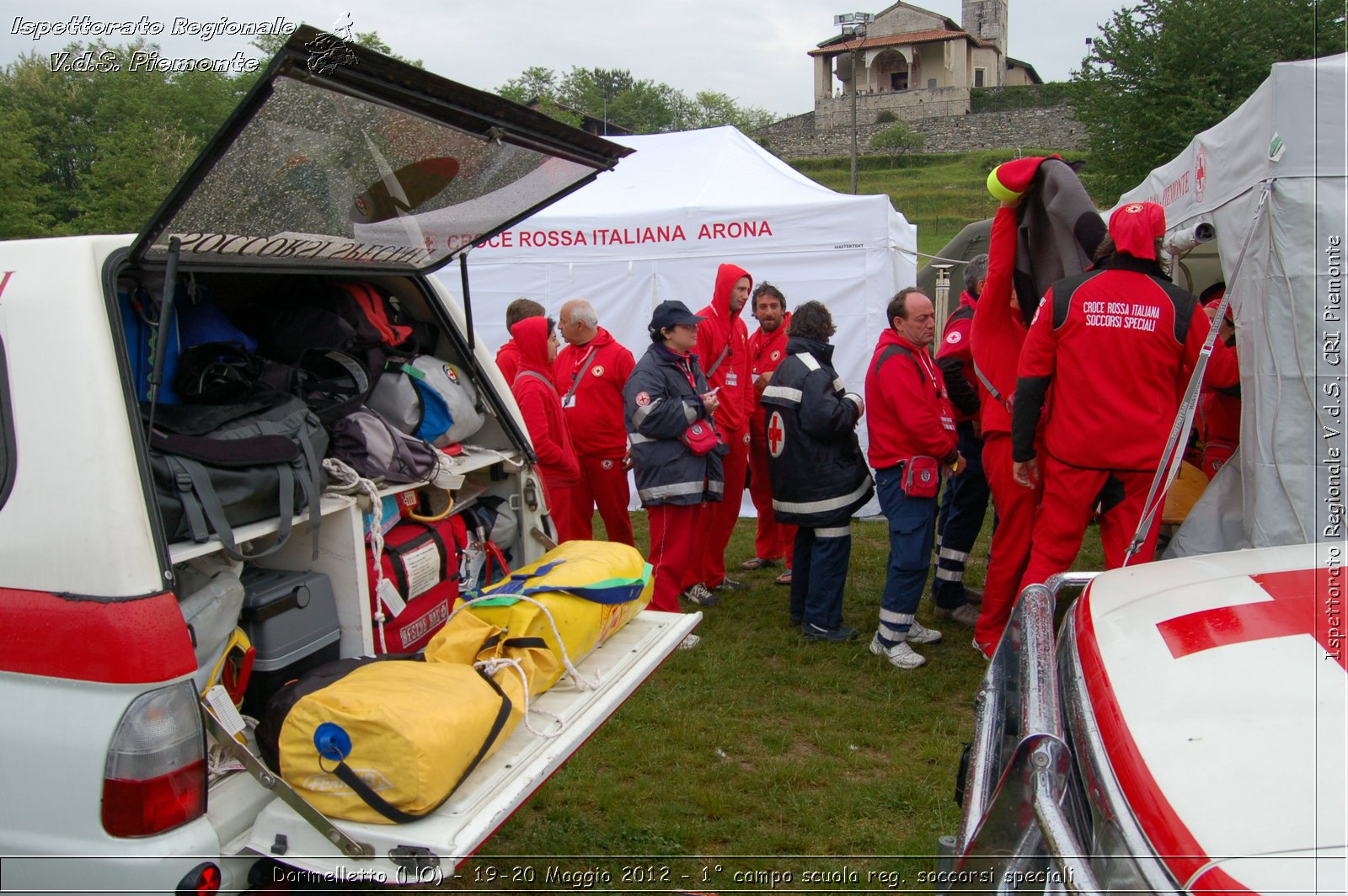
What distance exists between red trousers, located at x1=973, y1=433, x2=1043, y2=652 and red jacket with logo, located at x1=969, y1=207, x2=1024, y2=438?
0.45 feet

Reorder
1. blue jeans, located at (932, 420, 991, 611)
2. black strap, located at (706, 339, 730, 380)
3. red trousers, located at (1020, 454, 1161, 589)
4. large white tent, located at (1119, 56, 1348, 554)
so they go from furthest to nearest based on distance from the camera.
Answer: black strap, located at (706, 339, 730, 380)
blue jeans, located at (932, 420, 991, 611)
red trousers, located at (1020, 454, 1161, 589)
large white tent, located at (1119, 56, 1348, 554)

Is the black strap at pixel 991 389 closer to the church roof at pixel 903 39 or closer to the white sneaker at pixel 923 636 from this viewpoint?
the white sneaker at pixel 923 636

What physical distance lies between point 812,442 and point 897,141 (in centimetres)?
5852

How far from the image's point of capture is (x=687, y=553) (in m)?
5.25

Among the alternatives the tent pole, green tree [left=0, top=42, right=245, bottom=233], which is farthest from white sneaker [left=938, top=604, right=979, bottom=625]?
green tree [left=0, top=42, right=245, bottom=233]

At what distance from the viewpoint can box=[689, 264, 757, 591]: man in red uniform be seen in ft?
20.0

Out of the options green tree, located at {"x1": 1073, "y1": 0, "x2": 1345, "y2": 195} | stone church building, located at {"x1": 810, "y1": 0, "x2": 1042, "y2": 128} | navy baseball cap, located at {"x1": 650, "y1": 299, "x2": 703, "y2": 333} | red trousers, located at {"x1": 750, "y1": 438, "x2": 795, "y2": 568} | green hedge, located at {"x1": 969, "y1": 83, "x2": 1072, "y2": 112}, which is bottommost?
red trousers, located at {"x1": 750, "y1": 438, "x2": 795, "y2": 568}

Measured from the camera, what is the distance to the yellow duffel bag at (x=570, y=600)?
254 centimetres

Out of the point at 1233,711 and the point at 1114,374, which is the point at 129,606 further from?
the point at 1114,374

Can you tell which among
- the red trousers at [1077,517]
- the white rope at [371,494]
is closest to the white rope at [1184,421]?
the red trousers at [1077,517]

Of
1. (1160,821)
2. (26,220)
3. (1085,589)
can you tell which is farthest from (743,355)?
(26,220)

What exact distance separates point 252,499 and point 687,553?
3208 millimetres

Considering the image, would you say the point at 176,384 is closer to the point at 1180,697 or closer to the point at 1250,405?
the point at 1180,697

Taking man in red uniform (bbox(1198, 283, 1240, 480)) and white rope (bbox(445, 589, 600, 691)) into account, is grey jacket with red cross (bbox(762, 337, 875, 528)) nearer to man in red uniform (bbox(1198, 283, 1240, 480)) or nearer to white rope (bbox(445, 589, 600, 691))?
man in red uniform (bbox(1198, 283, 1240, 480))
